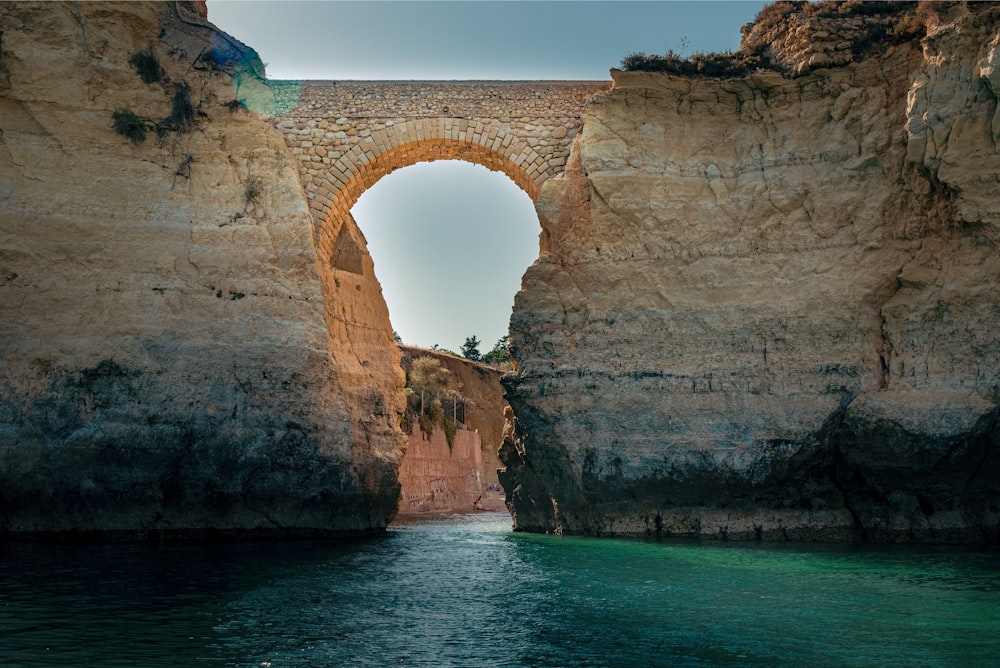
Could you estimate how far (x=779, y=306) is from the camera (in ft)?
42.8

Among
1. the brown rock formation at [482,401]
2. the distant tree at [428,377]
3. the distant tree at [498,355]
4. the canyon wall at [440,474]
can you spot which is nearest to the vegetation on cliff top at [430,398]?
the distant tree at [428,377]

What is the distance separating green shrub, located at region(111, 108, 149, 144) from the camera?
1403 centimetres

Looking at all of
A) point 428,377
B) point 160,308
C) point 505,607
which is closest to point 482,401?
point 428,377

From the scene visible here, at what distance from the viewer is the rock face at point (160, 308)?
12.6m

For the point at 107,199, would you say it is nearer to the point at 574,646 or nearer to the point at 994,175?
the point at 574,646

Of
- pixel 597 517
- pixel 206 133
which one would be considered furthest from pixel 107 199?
pixel 597 517

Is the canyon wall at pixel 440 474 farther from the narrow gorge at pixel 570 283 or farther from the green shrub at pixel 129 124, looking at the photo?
the green shrub at pixel 129 124

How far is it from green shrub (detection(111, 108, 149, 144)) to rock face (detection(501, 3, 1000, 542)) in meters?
6.40

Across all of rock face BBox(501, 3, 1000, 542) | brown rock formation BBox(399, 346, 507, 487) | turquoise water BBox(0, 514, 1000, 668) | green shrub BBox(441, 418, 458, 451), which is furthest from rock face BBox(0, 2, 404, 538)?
brown rock formation BBox(399, 346, 507, 487)

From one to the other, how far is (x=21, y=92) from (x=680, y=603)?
12.1 m

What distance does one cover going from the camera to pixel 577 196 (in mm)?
14148

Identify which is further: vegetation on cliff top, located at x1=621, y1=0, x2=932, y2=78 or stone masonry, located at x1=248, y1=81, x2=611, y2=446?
stone masonry, located at x1=248, y1=81, x2=611, y2=446

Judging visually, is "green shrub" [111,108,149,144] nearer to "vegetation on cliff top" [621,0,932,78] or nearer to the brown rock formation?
"vegetation on cliff top" [621,0,932,78]

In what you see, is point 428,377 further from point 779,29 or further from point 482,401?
point 779,29
